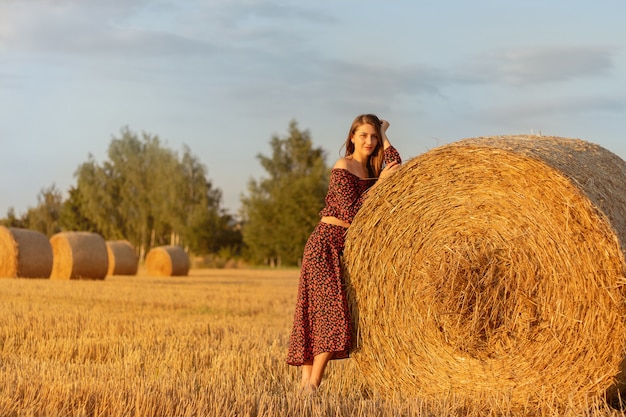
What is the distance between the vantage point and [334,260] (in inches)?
225

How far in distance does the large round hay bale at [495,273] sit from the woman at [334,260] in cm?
15

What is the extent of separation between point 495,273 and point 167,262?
24.3 meters

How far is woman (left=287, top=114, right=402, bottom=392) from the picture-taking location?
18.4 feet

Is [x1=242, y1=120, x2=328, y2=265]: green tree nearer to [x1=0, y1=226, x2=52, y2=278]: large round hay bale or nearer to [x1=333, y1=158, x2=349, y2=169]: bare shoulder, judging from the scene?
[x1=0, y1=226, x2=52, y2=278]: large round hay bale

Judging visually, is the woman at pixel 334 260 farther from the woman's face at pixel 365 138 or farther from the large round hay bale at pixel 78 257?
the large round hay bale at pixel 78 257

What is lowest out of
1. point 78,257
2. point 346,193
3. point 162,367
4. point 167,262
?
point 162,367

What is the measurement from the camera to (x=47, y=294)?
13461mm

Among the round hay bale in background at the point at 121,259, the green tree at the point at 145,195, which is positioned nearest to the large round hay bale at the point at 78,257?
the round hay bale in background at the point at 121,259

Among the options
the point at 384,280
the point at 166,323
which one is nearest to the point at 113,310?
the point at 166,323

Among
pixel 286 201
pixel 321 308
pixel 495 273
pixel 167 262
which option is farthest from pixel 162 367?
pixel 286 201

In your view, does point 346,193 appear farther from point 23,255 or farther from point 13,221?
point 13,221

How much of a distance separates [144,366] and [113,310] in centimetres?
478

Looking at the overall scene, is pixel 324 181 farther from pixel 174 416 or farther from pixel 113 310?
pixel 174 416

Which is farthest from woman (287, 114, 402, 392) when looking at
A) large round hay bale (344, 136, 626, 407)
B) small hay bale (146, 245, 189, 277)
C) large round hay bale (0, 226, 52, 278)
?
small hay bale (146, 245, 189, 277)
